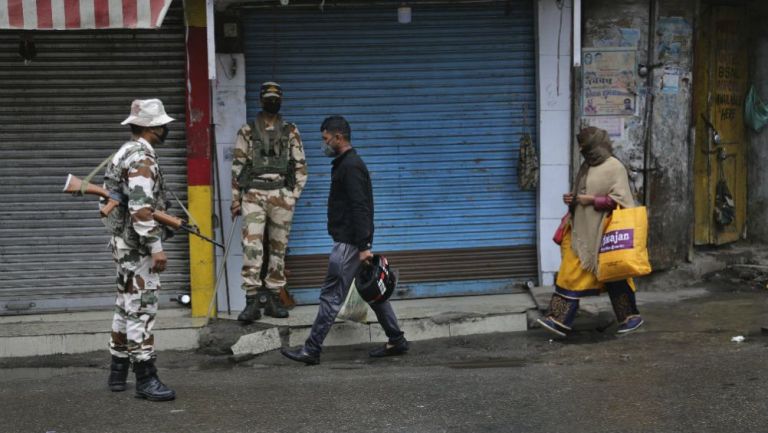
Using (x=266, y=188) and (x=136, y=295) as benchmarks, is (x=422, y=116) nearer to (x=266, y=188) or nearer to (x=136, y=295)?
(x=266, y=188)

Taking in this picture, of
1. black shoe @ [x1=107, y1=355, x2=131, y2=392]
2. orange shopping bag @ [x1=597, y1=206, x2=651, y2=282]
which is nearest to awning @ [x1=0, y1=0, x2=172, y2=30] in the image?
black shoe @ [x1=107, y1=355, x2=131, y2=392]

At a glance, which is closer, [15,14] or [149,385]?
[149,385]

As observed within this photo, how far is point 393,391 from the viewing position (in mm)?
6262

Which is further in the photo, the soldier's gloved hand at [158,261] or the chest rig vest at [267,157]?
the chest rig vest at [267,157]

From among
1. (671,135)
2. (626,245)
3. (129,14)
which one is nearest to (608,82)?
(671,135)

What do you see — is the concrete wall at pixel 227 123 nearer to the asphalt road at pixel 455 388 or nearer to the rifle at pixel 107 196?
the asphalt road at pixel 455 388

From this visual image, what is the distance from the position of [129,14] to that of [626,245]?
14.4ft

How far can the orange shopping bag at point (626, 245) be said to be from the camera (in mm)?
7281

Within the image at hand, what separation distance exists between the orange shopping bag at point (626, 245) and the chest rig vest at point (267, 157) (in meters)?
2.81

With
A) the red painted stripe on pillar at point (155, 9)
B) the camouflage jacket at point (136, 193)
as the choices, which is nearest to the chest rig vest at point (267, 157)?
the red painted stripe on pillar at point (155, 9)

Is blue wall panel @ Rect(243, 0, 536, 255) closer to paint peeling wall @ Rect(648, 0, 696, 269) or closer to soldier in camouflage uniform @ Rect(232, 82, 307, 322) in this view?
soldier in camouflage uniform @ Rect(232, 82, 307, 322)

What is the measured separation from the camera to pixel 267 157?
8.30 meters

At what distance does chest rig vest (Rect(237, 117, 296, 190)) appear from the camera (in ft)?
27.2

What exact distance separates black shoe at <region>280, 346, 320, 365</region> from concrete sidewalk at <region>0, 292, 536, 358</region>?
1.95ft
